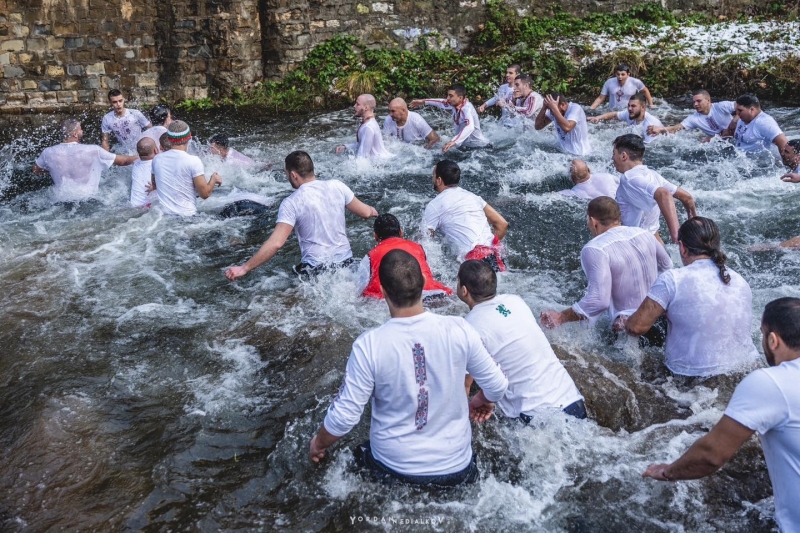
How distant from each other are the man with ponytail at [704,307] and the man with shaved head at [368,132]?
6110 millimetres

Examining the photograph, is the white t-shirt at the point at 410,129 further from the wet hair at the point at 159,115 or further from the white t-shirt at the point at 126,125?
the white t-shirt at the point at 126,125

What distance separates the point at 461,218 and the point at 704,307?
105 inches

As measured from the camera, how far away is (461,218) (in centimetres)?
700

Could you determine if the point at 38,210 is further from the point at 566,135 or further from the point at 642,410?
the point at 642,410

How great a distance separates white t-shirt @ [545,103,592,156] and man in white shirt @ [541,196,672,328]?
202 inches

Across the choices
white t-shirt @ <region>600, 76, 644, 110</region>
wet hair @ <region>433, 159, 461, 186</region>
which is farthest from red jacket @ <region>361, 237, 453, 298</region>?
white t-shirt @ <region>600, 76, 644, 110</region>

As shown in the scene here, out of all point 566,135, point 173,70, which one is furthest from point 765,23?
point 173,70

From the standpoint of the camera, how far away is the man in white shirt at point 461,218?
7000mm

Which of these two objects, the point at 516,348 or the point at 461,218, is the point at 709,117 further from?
the point at 516,348

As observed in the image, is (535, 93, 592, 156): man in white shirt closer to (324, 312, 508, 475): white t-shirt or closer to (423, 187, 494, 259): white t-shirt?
(423, 187, 494, 259): white t-shirt

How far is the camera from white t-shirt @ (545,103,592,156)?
1043cm

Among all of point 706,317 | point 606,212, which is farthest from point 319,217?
point 706,317

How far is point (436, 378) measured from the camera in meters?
3.70

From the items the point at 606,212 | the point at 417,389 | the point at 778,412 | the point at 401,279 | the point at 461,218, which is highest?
the point at 401,279
